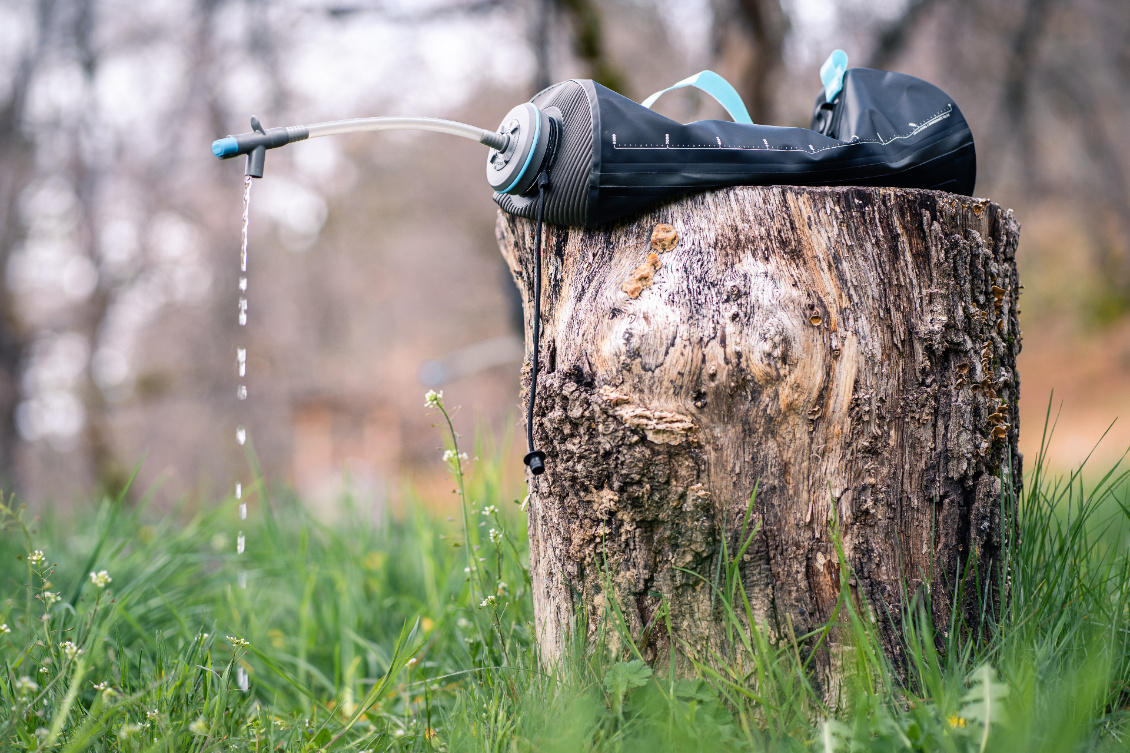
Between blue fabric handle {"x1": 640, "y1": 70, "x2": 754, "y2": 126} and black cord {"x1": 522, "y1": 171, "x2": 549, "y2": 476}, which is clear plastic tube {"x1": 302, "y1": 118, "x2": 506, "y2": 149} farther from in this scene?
blue fabric handle {"x1": 640, "y1": 70, "x2": 754, "y2": 126}

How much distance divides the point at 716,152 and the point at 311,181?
1040cm

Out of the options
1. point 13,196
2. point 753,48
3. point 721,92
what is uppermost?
point 753,48

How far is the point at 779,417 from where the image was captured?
137 centimetres

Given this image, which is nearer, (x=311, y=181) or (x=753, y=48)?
(x=753, y=48)

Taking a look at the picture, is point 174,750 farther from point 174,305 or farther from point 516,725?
point 174,305

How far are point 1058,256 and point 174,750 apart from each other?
1899 cm

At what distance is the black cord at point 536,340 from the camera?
1.45 meters

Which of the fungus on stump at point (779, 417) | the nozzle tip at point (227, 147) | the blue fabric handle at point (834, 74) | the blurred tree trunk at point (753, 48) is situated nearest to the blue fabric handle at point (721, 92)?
the blue fabric handle at point (834, 74)

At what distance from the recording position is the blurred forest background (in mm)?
5629

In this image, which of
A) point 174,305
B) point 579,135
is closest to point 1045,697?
point 579,135

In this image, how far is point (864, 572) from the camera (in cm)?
139

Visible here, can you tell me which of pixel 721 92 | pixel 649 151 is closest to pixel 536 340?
pixel 649 151

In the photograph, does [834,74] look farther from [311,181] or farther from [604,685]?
[311,181]

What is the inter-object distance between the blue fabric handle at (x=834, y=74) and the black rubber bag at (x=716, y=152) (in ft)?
0.35
